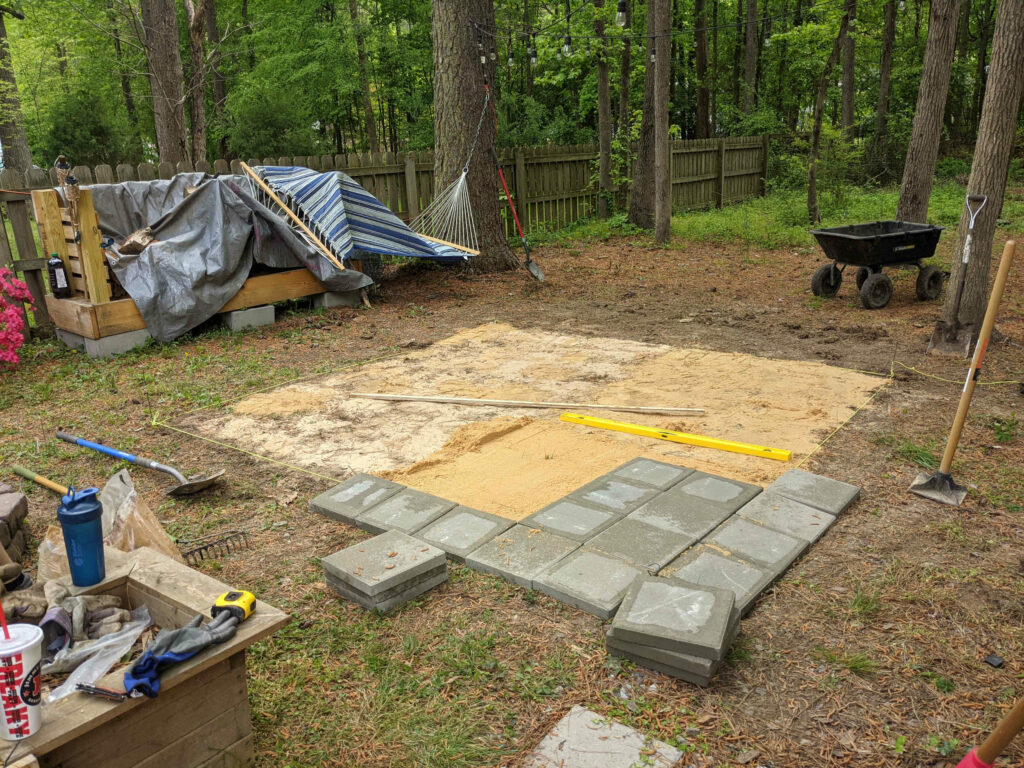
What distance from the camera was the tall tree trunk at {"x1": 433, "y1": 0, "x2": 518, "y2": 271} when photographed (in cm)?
894

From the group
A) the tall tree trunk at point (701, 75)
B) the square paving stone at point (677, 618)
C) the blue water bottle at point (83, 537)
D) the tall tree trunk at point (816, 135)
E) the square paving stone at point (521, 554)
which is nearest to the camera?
the blue water bottle at point (83, 537)

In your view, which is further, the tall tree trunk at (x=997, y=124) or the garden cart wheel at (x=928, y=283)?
the garden cart wheel at (x=928, y=283)

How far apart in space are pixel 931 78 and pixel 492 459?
26.4 ft

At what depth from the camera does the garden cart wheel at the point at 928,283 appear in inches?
289

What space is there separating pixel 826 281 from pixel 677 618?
6.35m

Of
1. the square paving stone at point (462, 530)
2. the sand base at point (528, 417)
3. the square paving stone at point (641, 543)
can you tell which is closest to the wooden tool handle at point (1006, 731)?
the square paving stone at point (641, 543)

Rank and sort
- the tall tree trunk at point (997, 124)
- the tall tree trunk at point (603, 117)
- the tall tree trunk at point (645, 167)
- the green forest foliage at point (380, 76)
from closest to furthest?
1. the tall tree trunk at point (997, 124)
2. the tall tree trunk at point (645, 167)
3. the tall tree trunk at point (603, 117)
4. the green forest foliage at point (380, 76)

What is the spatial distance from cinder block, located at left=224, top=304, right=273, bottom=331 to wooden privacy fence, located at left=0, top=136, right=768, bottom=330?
5.18ft

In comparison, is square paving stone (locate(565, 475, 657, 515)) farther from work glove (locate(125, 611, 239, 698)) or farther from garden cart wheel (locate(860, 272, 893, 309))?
garden cart wheel (locate(860, 272, 893, 309))

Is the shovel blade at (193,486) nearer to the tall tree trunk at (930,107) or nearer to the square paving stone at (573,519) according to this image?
the square paving stone at (573,519)

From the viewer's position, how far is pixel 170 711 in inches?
72.2

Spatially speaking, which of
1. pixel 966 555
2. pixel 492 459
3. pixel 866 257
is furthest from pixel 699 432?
pixel 866 257

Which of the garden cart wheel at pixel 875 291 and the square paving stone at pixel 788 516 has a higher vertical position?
the garden cart wheel at pixel 875 291

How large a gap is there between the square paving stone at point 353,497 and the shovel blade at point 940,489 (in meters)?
2.49
